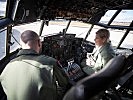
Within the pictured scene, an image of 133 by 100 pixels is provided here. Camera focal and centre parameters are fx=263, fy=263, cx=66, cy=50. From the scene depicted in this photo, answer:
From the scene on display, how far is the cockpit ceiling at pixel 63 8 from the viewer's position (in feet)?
12.5

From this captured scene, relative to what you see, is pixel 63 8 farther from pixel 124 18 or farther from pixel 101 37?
pixel 124 18

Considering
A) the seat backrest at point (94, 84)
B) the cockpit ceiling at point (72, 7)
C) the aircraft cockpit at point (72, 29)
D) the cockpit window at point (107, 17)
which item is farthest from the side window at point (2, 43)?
the cockpit window at point (107, 17)

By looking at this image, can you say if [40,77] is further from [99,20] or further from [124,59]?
[99,20]

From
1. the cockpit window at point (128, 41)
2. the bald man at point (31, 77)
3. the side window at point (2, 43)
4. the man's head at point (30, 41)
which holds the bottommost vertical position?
the cockpit window at point (128, 41)

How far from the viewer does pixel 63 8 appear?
185 inches

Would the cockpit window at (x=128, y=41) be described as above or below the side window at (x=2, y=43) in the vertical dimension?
below

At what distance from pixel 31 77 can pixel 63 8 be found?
2.76 metres

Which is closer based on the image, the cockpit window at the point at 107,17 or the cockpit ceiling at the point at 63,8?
the cockpit ceiling at the point at 63,8

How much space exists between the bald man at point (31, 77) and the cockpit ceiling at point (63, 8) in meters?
1.37

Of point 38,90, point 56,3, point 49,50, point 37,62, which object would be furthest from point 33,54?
point 49,50

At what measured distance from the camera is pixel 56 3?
4184 mm

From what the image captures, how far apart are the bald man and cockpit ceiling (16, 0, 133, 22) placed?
53.9 inches

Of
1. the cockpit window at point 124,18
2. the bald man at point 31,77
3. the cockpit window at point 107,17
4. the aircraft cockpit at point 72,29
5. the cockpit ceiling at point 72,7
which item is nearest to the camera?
the bald man at point 31,77

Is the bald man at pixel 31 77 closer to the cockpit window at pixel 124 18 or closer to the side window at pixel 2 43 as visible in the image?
the side window at pixel 2 43
